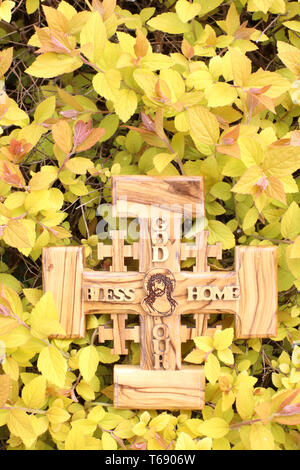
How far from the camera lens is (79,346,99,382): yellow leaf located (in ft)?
4.02

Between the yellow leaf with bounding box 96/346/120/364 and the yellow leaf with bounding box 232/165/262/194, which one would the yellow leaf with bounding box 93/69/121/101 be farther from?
the yellow leaf with bounding box 96/346/120/364

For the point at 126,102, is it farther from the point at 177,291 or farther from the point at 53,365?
the point at 53,365

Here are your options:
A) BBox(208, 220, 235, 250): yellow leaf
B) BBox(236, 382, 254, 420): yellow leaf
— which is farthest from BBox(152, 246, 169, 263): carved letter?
BBox(236, 382, 254, 420): yellow leaf

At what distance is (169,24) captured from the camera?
4.29 ft

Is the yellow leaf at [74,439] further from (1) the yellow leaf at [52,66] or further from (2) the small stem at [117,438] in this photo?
(1) the yellow leaf at [52,66]

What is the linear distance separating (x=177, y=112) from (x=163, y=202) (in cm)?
22

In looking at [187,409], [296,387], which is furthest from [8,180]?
[296,387]

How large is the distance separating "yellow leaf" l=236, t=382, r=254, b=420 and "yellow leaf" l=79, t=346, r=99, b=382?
13.8 inches

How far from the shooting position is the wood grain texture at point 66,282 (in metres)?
1.24

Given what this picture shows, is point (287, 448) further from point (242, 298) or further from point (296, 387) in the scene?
point (242, 298)

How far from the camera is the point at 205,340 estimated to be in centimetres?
122

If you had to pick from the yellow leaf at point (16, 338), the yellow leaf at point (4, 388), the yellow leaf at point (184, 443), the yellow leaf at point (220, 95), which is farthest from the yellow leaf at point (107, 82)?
the yellow leaf at point (184, 443)

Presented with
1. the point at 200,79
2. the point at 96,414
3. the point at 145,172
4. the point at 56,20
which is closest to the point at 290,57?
the point at 200,79

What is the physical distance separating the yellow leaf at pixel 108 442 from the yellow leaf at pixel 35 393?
0.56 feet
